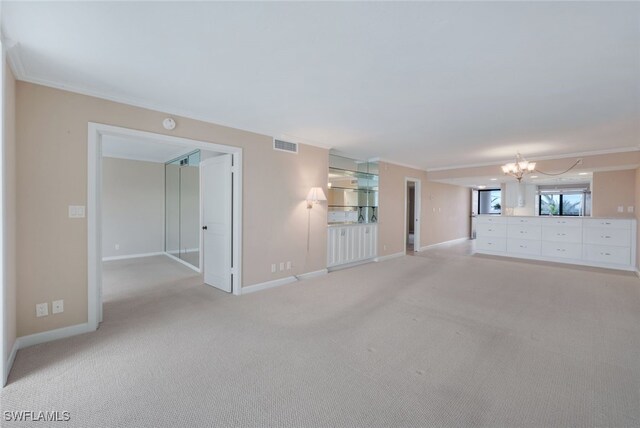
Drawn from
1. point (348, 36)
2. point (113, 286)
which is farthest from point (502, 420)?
point (113, 286)

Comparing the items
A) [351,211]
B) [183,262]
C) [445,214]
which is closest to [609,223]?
[445,214]

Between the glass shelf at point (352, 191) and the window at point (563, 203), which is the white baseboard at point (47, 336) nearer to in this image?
the glass shelf at point (352, 191)

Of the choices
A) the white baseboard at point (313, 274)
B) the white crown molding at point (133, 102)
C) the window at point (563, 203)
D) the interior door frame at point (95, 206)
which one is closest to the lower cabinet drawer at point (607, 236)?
the white crown molding at point (133, 102)

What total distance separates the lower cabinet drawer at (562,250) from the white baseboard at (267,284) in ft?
20.9

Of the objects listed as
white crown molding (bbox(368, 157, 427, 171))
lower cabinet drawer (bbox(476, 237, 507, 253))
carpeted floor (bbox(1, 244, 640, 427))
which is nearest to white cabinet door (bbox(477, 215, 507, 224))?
lower cabinet drawer (bbox(476, 237, 507, 253))

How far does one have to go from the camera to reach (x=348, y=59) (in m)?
2.27

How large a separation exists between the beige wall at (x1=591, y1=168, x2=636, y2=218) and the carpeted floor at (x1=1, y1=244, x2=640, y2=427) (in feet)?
9.92

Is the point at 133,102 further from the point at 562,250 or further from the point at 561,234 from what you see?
the point at 562,250

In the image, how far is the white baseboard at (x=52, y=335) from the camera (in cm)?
258

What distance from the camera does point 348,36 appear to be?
1.96 metres

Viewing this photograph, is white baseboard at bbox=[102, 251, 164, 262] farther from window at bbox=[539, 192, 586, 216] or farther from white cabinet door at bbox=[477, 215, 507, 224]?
window at bbox=[539, 192, 586, 216]

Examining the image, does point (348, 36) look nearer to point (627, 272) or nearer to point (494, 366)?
point (494, 366)

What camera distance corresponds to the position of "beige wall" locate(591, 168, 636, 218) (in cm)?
606

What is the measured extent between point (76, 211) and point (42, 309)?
978 millimetres
